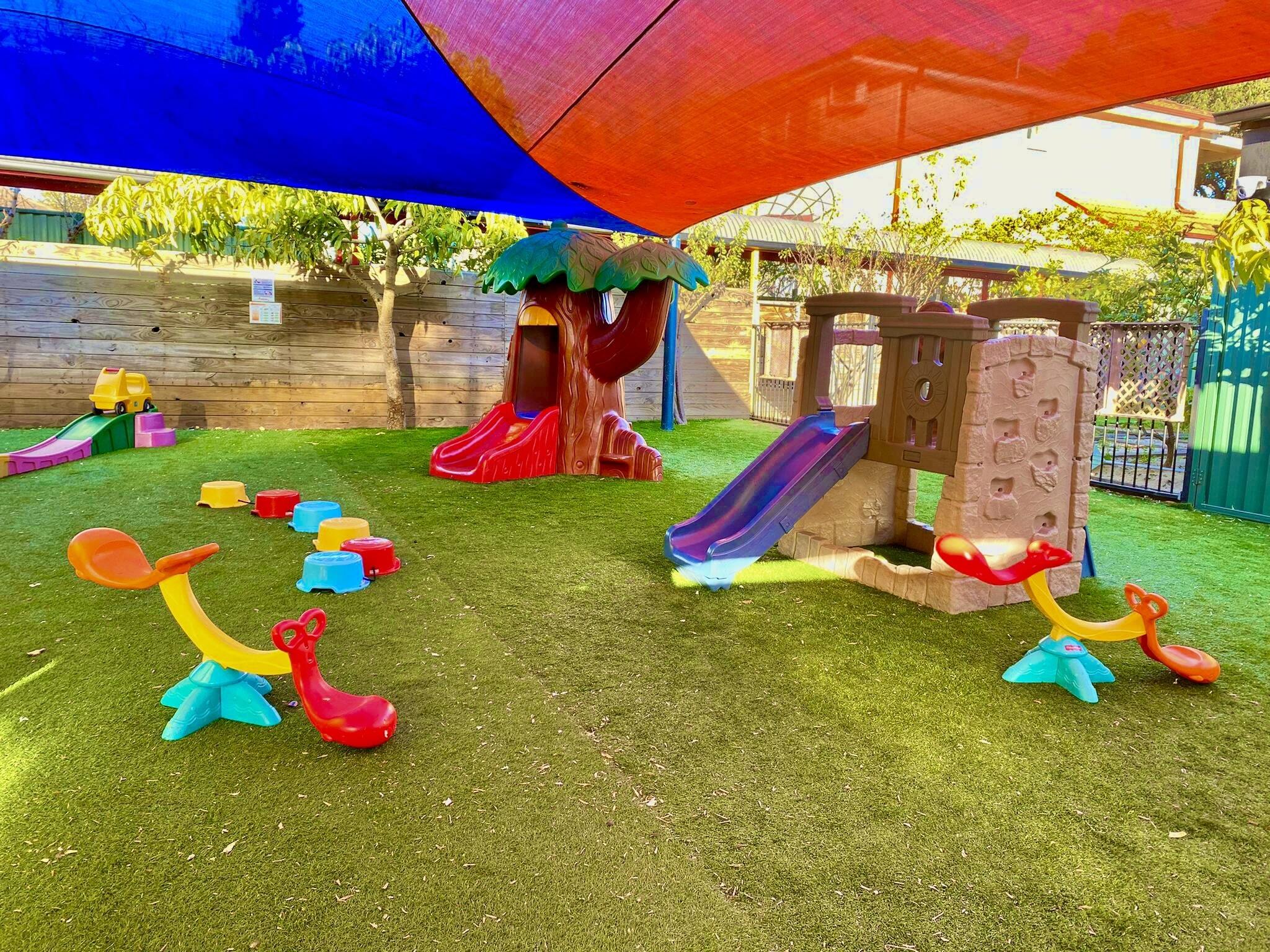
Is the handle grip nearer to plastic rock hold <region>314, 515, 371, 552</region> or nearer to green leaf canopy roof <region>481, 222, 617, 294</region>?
plastic rock hold <region>314, 515, 371, 552</region>

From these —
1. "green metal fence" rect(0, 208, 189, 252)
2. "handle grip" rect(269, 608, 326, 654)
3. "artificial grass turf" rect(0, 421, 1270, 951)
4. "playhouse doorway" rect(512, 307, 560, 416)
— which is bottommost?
"artificial grass turf" rect(0, 421, 1270, 951)

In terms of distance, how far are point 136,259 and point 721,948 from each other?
32.4 feet

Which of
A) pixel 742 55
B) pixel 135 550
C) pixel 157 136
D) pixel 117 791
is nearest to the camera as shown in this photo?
pixel 117 791

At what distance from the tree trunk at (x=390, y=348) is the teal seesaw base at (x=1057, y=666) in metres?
8.38

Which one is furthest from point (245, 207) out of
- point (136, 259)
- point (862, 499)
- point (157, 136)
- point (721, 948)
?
point (721, 948)

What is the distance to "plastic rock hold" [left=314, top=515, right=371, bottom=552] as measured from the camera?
4.54m

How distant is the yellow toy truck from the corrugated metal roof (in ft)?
27.6

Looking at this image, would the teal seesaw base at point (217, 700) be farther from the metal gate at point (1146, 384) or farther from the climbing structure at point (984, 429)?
the metal gate at point (1146, 384)

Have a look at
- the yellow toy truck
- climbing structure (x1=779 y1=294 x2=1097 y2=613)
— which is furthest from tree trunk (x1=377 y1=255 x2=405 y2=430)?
climbing structure (x1=779 y1=294 x2=1097 y2=613)

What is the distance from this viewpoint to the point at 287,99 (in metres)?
3.38

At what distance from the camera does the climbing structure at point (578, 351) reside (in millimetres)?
6977

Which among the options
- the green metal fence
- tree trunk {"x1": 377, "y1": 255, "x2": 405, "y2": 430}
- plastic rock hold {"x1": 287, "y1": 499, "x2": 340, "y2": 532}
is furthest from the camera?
the green metal fence

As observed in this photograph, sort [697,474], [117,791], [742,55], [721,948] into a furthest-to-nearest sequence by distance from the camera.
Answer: [697,474] → [742,55] → [117,791] → [721,948]

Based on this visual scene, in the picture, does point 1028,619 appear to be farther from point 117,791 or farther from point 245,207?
point 245,207
